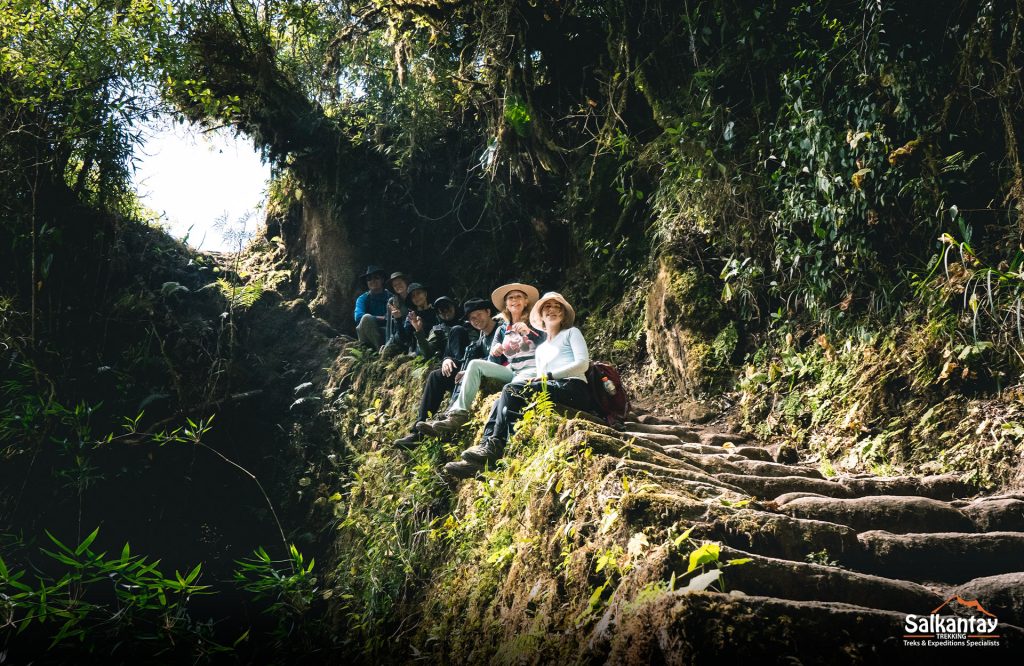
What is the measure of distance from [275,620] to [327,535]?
1.77 metres

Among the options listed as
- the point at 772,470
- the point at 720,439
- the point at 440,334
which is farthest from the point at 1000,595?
the point at 440,334

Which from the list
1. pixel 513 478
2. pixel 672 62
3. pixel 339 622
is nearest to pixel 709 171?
pixel 672 62

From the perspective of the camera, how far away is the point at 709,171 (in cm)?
763

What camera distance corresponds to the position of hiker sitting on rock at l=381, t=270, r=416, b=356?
9961 mm

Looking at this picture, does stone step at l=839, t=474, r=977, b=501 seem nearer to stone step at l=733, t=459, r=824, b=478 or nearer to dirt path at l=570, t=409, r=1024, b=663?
dirt path at l=570, t=409, r=1024, b=663

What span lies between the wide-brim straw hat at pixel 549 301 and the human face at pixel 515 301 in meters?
0.53

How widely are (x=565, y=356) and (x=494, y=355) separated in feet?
4.23

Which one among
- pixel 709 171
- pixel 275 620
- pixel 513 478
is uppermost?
pixel 709 171

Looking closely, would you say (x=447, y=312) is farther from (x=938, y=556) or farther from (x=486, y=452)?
(x=938, y=556)

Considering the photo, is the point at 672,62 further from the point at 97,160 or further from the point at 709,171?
the point at 97,160

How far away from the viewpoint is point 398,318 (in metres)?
10.1

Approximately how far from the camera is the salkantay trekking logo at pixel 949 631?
256 cm

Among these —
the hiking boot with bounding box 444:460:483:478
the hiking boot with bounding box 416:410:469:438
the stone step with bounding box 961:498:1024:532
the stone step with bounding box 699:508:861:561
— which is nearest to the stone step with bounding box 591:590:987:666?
the stone step with bounding box 699:508:861:561

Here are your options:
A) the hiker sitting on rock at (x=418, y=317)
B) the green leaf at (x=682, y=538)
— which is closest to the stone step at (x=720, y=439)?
the green leaf at (x=682, y=538)
